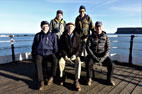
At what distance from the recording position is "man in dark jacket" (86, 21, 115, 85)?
3354 mm

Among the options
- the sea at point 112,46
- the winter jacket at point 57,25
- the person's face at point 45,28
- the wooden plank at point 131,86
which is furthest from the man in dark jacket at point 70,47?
the sea at point 112,46

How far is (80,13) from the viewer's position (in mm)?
4254

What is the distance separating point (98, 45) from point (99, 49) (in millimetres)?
123

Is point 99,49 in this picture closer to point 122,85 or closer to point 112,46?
point 122,85

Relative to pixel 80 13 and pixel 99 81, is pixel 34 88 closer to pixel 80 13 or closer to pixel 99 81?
pixel 99 81

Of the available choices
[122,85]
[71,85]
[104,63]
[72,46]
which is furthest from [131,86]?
[72,46]

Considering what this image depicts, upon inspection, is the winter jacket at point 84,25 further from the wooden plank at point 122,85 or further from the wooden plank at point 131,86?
the wooden plank at point 131,86

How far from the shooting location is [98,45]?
137 inches

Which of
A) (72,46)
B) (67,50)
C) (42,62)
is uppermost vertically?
(72,46)

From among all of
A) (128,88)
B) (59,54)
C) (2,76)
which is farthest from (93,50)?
(2,76)

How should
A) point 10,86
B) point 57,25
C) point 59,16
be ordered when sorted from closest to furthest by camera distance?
point 10,86, point 59,16, point 57,25

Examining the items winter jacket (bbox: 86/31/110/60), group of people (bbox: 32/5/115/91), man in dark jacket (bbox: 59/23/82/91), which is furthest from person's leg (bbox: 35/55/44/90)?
winter jacket (bbox: 86/31/110/60)

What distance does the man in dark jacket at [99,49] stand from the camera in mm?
3354

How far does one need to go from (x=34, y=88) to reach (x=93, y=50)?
76.3 inches
